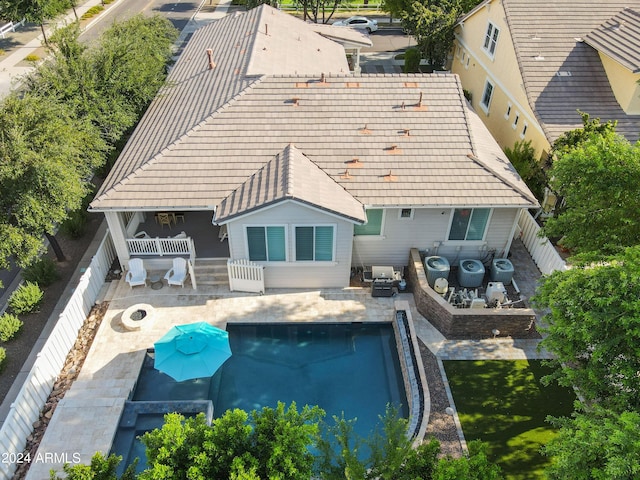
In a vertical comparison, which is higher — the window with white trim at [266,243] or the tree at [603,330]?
the tree at [603,330]

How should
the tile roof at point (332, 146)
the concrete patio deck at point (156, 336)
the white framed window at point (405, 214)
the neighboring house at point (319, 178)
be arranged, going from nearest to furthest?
the concrete patio deck at point (156, 336)
the neighboring house at point (319, 178)
the tile roof at point (332, 146)
the white framed window at point (405, 214)

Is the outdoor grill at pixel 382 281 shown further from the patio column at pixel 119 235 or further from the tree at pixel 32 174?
the tree at pixel 32 174

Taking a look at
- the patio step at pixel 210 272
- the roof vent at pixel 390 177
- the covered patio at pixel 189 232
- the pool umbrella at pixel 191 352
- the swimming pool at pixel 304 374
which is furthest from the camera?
the covered patio at pixel 189 232

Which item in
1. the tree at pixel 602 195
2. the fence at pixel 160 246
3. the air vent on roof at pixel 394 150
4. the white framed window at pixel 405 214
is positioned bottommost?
the fence at pixel 160 246

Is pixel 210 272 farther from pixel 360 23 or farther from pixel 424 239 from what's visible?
pixel 360 23

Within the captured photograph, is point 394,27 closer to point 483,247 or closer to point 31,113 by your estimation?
point 483,247

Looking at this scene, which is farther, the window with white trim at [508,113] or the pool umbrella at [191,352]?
the window with white trim at [508,113]

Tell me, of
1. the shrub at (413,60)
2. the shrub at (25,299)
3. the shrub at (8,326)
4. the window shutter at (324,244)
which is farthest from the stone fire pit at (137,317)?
the shrub at (413,60)

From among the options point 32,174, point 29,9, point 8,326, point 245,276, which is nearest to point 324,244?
point 245,276

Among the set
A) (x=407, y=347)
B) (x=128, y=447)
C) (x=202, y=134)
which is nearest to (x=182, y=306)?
(x=128, y=447)
